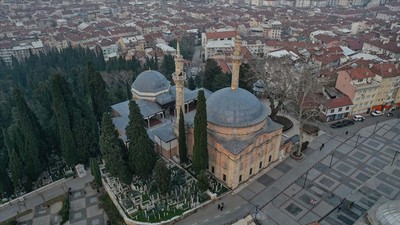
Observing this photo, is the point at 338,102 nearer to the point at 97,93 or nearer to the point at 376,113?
the point at 376,113

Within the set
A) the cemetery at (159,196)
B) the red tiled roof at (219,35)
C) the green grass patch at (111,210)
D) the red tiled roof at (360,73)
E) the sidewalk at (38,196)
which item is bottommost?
the sidewalk at (38,196)

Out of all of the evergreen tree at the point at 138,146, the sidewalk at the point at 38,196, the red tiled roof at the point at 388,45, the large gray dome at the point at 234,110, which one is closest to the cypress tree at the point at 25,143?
the sidewalk at the point at 38,196

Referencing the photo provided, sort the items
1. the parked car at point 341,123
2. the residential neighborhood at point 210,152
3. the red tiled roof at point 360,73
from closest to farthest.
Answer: the residential neighborhood at point 210,152 → the parked car at point 341,123 → the red tiled roof at point 360,73

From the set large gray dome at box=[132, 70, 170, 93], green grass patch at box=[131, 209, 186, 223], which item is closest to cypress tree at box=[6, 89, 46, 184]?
large gray dome at box=[132, 70, 170, 93]

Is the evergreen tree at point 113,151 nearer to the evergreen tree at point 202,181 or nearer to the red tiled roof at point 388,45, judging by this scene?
the evergreen tree at point 202,181

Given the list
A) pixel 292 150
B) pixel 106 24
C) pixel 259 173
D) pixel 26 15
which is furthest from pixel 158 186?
pixel 26 15

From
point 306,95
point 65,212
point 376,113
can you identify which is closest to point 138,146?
point 65,212

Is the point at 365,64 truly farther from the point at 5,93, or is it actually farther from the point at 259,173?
the point at 5,93
